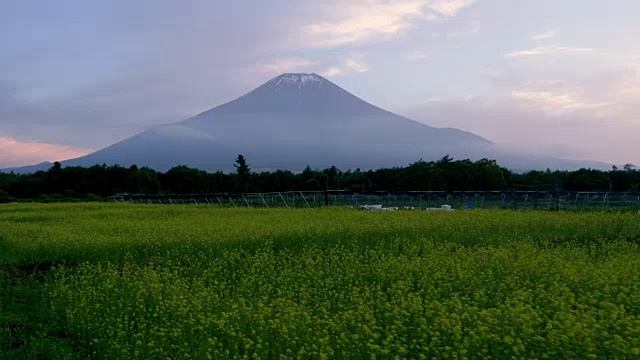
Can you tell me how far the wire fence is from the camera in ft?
93.9

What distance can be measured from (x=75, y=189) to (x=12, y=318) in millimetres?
43195

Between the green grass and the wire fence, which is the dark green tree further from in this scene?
the green grass

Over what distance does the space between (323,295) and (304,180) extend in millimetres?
44620

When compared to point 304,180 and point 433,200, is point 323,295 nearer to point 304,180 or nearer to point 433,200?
point 433,200

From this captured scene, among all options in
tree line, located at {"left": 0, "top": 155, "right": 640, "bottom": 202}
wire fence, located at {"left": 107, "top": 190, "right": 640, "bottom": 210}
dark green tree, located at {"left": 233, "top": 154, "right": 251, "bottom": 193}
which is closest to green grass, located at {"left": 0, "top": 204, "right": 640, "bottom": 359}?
wire fence, located at {"left": 107, "top": 190, "right": 640, "bottom": 210}

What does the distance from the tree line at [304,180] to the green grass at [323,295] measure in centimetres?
3103

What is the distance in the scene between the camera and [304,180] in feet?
172

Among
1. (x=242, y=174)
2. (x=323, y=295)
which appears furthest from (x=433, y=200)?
(x=323, y=295)

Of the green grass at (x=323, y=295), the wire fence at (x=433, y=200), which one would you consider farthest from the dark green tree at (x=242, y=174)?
the green grass at (x=323, y=295)

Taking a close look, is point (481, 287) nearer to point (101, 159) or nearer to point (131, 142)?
point (101, 159)

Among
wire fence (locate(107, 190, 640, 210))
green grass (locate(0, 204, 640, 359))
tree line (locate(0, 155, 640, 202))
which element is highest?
tree line (locate(0, 155, 640, 202))

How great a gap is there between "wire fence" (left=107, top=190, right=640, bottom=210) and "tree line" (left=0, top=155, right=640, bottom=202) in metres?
8.87

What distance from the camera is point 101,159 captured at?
171 metres

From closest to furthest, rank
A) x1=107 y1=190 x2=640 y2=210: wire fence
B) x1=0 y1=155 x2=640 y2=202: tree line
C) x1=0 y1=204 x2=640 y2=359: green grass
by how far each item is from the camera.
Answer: x1=0 y1=204 x2=640 y2=359: green grass → x1=107 y1=190 x2=640 y2=210: wire fence → x1=0 y1=155 x2=640 y2=202: tree line
